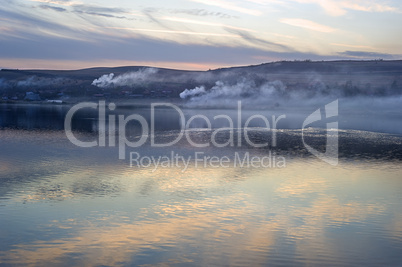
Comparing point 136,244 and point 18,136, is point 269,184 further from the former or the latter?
point 18,136

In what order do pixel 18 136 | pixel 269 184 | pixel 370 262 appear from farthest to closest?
pixel 18 136, pixel 269 184, pixel 370 262

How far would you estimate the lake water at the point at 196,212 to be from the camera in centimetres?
2084

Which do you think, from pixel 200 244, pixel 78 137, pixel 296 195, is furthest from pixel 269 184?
pixel 78 137

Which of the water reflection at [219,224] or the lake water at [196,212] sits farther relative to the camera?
the lake water at [196,212]

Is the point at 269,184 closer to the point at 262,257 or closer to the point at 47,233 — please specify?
the point at 262,257

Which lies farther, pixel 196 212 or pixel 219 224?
pixel 196 212

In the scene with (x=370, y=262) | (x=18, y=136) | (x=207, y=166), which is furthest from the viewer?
(x=18, y=136)

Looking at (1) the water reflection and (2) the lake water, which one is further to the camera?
(2) the lake water

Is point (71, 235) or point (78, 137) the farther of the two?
point (78, 137)

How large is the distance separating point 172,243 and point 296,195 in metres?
13.5

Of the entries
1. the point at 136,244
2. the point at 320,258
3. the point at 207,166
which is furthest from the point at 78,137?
the point at 320,258

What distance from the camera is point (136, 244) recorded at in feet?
71.8

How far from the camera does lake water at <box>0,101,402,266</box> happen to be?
2084 centimetres

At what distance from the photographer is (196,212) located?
27.7m
